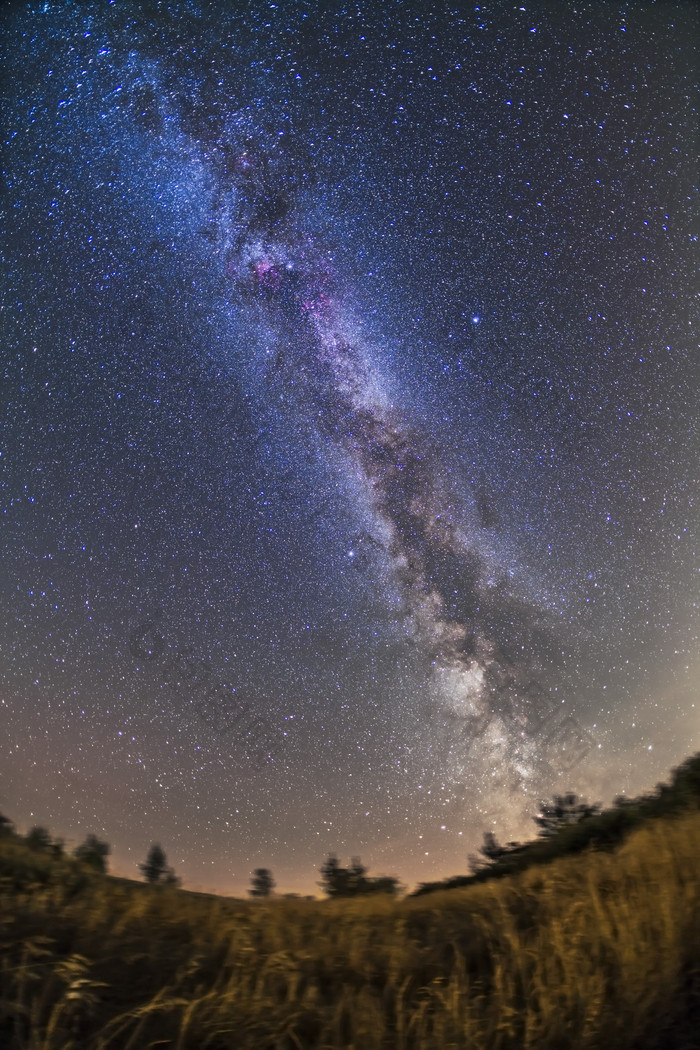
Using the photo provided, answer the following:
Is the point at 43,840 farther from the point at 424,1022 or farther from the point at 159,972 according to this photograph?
the point at 424,1022

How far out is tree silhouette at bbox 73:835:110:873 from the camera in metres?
5.29

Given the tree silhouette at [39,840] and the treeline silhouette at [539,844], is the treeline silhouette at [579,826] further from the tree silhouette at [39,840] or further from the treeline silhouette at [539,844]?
the tree silhouette at [39,840]

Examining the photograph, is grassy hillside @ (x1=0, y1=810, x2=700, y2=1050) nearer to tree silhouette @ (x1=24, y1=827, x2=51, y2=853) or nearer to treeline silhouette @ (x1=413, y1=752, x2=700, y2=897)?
tree silhouette @ (x1=24, y1=827, x2=51, y2=853)

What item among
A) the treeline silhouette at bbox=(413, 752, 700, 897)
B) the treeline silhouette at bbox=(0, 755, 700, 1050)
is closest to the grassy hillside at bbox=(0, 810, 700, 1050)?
the treeline silhouette at bbox=(0, 755, 700, 1050)

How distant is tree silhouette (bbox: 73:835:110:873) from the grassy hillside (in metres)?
0.47

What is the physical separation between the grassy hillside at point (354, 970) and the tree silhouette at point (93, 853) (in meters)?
0.47

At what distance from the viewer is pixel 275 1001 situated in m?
2.98

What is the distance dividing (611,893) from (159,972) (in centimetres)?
293

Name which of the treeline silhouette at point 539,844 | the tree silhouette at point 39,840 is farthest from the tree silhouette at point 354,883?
the tree silhouette at point 39,840

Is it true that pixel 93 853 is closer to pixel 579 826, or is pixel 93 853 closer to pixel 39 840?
pixel 39 840

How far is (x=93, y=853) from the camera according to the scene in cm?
596

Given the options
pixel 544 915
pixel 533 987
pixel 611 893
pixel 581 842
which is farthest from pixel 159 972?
pixel 581 842

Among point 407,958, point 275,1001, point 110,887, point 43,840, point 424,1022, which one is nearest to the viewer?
point 424,1022

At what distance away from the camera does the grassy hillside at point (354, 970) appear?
263cm
